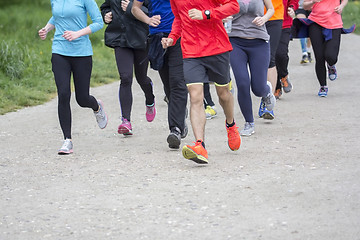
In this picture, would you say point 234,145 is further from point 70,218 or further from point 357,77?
point 357,77

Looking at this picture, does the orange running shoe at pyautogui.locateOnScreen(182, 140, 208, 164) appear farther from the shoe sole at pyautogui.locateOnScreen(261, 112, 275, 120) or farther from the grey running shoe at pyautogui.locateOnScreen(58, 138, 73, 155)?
the shoe sole at pyautogui.locateOnScreen(261, 112, 275, 120)

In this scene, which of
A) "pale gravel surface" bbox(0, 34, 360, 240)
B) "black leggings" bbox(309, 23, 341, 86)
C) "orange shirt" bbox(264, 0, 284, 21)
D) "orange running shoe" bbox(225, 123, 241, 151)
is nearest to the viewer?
"pale gravel surface" bbox(0, 34, 360, 240)

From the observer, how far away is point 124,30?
28.3 ft

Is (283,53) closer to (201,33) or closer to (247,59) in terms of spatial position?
(247,59)

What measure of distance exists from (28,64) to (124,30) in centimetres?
629

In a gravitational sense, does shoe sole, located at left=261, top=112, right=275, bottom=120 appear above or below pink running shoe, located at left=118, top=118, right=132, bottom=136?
below

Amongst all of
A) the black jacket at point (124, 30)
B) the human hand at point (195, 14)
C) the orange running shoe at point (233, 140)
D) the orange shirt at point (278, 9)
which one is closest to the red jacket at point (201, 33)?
the human hand at point (195, 14)

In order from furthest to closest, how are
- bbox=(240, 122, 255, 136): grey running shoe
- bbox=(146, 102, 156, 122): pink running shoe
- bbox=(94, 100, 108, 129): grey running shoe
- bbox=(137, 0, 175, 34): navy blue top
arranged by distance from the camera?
bbox=(146, 102, 156, 122): pink running shoe, bbox=(94, 100, 108, 129): grey running shoe, bbox=(240, 122, 255, 136): grey running shoe, bbox=(137, 0, 175, 34): navy blue top

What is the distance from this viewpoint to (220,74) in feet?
23.2

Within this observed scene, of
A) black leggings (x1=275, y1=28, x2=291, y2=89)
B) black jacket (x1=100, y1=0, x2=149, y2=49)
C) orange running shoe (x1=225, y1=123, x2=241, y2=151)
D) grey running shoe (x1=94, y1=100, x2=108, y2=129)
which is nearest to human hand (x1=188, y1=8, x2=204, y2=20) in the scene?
orange running shoe (x1=225, y1=123, x2=241, y2=151)

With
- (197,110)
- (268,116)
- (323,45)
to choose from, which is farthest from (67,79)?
(323,45)

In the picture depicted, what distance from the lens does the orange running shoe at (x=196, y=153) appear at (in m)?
6.71

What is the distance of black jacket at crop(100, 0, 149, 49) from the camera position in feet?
28.3

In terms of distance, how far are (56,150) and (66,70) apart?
0.89 metres
